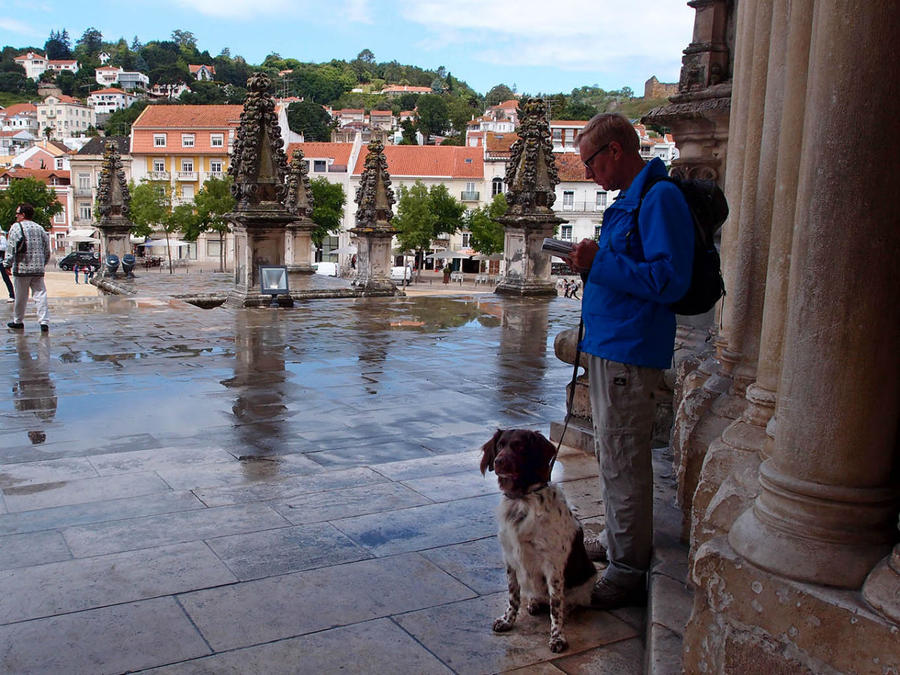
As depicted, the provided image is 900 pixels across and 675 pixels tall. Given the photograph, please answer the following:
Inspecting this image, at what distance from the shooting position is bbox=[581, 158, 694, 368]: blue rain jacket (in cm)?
295

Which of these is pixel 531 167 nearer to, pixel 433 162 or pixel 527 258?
pixel 527 258

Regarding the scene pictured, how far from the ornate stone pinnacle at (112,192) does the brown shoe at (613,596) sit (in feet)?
81.9

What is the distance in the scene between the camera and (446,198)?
61281mm

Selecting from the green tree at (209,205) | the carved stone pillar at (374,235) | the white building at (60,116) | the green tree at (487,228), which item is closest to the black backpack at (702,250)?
the carved stone pillar at (374,235)

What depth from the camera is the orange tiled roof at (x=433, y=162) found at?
229ft

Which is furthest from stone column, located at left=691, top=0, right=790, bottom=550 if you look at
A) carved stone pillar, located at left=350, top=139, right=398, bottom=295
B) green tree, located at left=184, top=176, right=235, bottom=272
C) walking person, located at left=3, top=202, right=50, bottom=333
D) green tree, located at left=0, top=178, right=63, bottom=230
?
green tree, located at left=0, top=178, right=63, bottom=230

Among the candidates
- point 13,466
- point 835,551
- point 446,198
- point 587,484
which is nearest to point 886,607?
point 835,551

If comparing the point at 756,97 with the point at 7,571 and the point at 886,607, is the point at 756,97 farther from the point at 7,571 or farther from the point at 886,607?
the point at 7,571

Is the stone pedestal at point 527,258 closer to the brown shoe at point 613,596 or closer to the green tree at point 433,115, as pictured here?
the brown shoe at point 613,596

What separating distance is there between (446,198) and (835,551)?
59939 millimetres

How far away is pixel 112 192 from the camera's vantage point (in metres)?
25.7

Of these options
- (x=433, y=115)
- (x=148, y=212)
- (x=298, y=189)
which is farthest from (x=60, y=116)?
(x=298, y=189)

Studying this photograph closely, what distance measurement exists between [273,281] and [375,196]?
4634 mm

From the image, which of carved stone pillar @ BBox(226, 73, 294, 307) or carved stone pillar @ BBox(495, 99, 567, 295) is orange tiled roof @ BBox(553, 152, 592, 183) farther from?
carved stone pillar @ BBox(226, 73, 294, 307)
